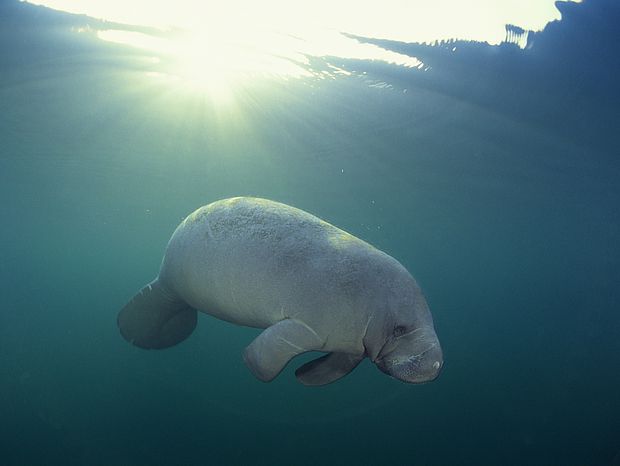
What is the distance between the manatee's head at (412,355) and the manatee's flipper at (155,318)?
96.4 inches

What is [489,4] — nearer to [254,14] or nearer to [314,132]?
[254,14]

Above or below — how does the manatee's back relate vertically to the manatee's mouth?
above

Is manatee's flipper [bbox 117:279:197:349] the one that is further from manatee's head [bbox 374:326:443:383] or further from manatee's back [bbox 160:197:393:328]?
manatee's head [bbox 374:326:443:383]

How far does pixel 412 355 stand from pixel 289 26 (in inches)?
256

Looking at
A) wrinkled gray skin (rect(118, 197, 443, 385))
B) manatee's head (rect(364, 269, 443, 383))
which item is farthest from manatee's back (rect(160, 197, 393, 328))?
manatee's head (rect(364, 269, 443, 383))

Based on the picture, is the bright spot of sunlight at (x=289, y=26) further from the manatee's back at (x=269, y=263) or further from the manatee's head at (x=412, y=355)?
the manatee's head at (x=412, y=355)

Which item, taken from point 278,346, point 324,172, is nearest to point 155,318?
point 278,346

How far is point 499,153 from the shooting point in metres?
13.2

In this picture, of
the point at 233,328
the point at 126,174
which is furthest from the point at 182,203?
the point at 233,328

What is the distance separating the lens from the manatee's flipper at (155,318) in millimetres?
4348

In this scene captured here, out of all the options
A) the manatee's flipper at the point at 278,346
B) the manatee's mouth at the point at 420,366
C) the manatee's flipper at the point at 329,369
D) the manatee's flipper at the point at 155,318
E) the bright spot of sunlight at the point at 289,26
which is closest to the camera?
the manatee's mouth at the point at 420,366

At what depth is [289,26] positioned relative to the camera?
713 cm

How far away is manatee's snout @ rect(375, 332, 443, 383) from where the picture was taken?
245cm

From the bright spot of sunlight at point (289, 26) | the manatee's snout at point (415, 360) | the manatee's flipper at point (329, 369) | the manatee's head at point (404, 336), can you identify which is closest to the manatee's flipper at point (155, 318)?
the manatee's flipper at point (329, 369)
